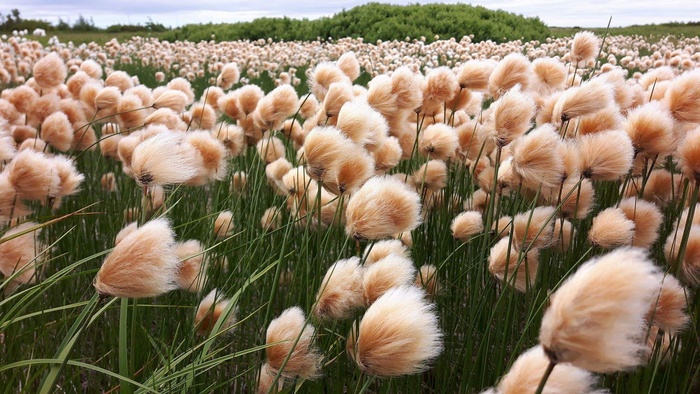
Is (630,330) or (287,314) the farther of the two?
(287,314)

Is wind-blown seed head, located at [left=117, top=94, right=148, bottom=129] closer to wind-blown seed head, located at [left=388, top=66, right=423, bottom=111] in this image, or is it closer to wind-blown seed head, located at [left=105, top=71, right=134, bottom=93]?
wind-blown seed head, located at [left=105, top=71, right=134, bottom=93]

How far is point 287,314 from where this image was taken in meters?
1.33

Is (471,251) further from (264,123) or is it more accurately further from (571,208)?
(264,123)

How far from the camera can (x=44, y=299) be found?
7.64ft

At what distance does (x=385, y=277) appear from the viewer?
1.23m

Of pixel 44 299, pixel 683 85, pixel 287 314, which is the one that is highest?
pixel 683 85

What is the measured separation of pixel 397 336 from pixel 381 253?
0.57 metres

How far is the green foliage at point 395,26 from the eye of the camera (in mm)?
16344

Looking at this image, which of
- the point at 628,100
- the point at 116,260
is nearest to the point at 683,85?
the point at 628,100

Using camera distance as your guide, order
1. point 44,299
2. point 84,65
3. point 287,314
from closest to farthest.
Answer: point 287,314 < point 44,299 < point 84,65

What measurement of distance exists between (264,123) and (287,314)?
1345 mm

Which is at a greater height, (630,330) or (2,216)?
(630,330)

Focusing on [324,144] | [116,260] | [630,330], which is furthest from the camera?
[324,144]

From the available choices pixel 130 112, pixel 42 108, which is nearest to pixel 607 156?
pixel 130 112
